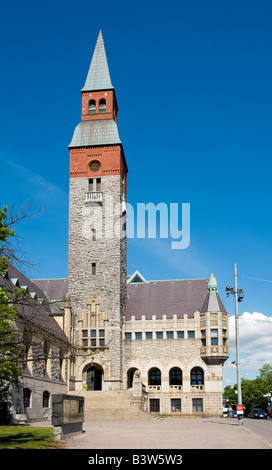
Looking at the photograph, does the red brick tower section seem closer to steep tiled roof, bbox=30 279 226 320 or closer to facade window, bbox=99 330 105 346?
steep tiled roof, bbox=30 279 226 320

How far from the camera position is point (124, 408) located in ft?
143

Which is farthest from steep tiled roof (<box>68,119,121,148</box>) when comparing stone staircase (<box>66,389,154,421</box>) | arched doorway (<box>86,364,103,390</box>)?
stone staircase (<box>66,389,154,421</box>)

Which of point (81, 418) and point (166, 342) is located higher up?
point (166, 342)

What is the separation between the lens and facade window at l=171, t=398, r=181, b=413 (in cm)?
5281

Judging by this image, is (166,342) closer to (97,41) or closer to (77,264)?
(77,264)

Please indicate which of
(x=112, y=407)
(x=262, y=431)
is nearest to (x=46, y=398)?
(x=112, y=407)

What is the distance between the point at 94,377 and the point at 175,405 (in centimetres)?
893

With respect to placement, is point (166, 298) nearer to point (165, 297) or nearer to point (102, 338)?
point (165, 297)

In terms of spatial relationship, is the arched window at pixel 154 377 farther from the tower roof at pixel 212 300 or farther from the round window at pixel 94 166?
the round window at pixel 94 166

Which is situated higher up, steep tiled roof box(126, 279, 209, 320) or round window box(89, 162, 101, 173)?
round window box(89, 162, 101, 173)

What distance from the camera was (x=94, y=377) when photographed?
5275 centimetres

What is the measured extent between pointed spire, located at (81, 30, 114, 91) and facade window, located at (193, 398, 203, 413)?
36050mm

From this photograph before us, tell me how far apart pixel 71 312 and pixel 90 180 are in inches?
580
